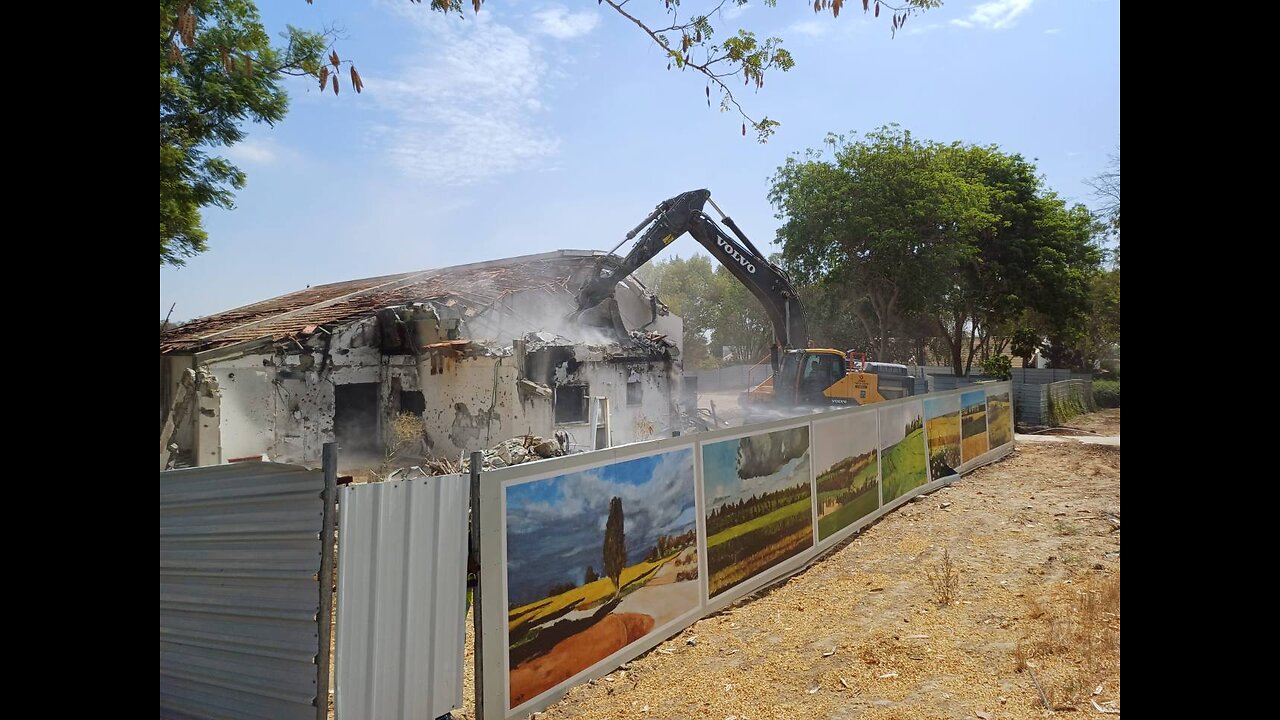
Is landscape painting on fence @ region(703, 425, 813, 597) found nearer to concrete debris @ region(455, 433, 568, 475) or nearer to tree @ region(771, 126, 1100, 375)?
concrete debris @ region(455, 433, 568, 475)

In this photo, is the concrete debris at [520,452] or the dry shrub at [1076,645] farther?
the concrete debris at [520,452]

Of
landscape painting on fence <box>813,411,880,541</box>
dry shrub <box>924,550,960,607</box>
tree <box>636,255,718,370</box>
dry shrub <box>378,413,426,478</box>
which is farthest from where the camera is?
tree <box>636,255,718,370</box>

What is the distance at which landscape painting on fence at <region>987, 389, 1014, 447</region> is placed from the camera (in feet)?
56.7

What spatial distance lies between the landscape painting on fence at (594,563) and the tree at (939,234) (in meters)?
26.5

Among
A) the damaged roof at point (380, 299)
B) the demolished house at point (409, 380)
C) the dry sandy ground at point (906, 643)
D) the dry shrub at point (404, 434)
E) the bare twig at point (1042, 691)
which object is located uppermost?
the damaged roof at point (380, 299)

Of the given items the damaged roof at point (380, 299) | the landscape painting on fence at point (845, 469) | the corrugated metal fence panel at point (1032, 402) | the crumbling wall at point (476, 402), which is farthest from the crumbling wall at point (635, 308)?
the landscape painting on fence at point (845, 469)

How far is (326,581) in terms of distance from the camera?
13.3ft

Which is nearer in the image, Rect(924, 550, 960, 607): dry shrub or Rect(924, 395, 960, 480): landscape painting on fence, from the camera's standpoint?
Rect(924, 550, 960, 607): dry shrub

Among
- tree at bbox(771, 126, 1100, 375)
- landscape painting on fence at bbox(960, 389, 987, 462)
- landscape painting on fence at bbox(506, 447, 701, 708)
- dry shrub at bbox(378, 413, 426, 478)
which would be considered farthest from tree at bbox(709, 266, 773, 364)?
landscape painting on fence at bbox(506, 447, 701, 708)

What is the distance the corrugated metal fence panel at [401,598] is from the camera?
4.21m

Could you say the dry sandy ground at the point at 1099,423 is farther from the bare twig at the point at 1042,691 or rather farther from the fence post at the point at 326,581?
the fence post at the point at 326,581

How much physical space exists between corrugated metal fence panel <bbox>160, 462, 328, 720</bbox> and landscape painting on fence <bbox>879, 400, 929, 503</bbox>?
9510 millimetres
